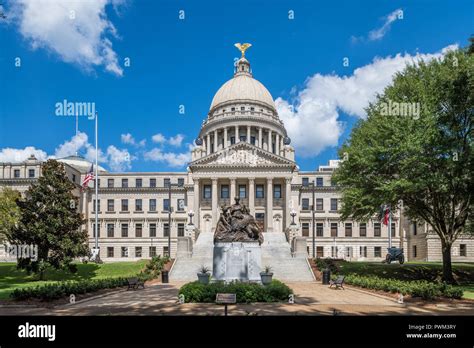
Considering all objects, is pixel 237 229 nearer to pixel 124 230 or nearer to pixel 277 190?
pixel 277 190

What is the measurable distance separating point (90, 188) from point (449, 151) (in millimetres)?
67656

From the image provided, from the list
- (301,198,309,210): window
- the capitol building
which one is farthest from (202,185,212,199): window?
(301,198,309,210): window

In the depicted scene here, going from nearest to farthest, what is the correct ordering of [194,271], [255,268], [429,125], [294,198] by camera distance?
[255,268]
[429,125]
[194,271]
[294,198]

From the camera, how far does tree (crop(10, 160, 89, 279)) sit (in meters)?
37.5

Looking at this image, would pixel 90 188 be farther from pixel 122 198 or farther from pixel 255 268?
pixel 255 268

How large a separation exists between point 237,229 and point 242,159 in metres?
41.6

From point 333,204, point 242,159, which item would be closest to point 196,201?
point 242,159

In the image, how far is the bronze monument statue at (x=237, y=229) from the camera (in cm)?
2352

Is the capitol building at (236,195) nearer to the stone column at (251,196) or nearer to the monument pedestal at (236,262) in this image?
the stone column at (251,196)

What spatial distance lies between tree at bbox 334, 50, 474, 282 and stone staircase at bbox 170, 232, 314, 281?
8958mm

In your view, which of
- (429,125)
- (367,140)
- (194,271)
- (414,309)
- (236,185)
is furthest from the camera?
(236,185)

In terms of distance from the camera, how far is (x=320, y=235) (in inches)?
3029

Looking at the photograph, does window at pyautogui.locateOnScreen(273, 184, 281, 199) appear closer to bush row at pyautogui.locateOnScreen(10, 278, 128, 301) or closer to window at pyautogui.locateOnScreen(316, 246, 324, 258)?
window at pyautogui.locateOnScreen(316, 246, 324, 258)
